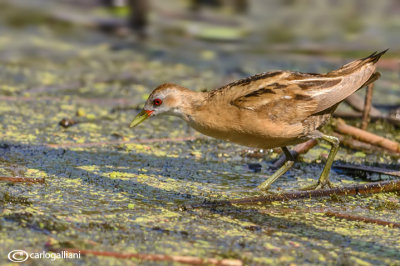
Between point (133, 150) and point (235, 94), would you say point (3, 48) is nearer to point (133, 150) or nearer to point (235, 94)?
point (133, 150)

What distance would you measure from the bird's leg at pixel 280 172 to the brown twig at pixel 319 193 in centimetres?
37

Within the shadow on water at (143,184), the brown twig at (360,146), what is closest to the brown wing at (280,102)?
the shadow on water at (143,184)

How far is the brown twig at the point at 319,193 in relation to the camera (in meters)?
4.24

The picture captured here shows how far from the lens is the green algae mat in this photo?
3580mm

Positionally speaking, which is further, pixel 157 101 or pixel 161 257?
pixel 157 101

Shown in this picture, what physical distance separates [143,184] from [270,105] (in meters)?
1.04

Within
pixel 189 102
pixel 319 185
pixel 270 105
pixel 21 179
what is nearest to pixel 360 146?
pixel 319 185

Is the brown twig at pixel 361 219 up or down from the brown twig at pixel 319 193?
down

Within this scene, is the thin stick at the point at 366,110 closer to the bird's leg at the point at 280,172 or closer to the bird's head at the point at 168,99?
the bird's leg at the point at 280,172

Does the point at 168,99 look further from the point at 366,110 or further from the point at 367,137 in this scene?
the point at 366,110

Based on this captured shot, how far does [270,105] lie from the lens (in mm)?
4746

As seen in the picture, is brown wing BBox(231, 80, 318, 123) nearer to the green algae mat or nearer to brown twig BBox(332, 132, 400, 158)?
the green algae mat

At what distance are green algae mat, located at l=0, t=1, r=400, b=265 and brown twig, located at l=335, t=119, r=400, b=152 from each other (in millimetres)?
113

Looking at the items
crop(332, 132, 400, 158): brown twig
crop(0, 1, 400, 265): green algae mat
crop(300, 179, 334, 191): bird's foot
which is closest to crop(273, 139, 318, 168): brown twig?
crop(0, 1, 400, 265): green algae mat
